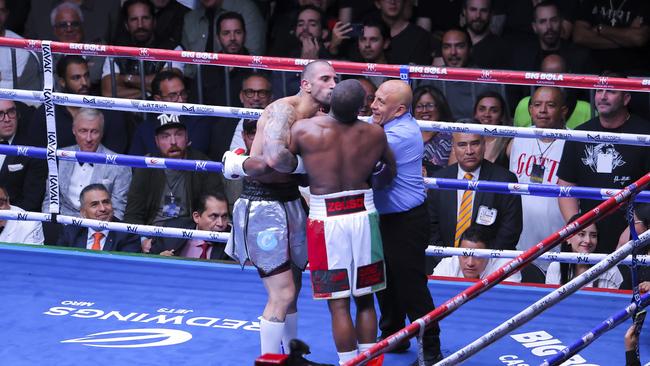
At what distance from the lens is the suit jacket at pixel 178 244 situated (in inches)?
280

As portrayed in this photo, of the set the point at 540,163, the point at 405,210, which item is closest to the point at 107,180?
the point at 540,163

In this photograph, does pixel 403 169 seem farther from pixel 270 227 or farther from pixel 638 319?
pixel 638 319

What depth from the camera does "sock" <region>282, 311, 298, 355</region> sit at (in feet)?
17.4

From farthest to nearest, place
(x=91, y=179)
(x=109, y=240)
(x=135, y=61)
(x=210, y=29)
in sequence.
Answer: (x=210, y=29) → (x=135, y=61) → (x=91, y=179) → (x=109, y=240)

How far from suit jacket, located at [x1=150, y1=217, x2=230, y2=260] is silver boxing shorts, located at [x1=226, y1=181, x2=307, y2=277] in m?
1.84

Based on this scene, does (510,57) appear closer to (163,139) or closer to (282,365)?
(163,139)

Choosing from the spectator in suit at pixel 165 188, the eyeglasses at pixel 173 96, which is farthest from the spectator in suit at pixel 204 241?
the eyeglasses at pixel 173 96

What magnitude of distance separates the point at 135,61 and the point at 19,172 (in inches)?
53.0

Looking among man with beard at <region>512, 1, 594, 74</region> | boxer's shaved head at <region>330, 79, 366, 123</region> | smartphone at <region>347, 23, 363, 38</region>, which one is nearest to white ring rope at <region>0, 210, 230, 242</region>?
boxer's shaved head at <region>330, 79, 366, 123</region>

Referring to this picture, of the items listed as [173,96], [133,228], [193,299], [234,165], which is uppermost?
[173,96]

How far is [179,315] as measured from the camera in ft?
19.6

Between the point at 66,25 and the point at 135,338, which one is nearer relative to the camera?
the point at 135,338

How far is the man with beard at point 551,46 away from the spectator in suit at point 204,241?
9.17 ft

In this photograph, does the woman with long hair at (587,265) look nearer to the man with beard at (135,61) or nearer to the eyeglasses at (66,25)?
the man with beard at (135,61)
